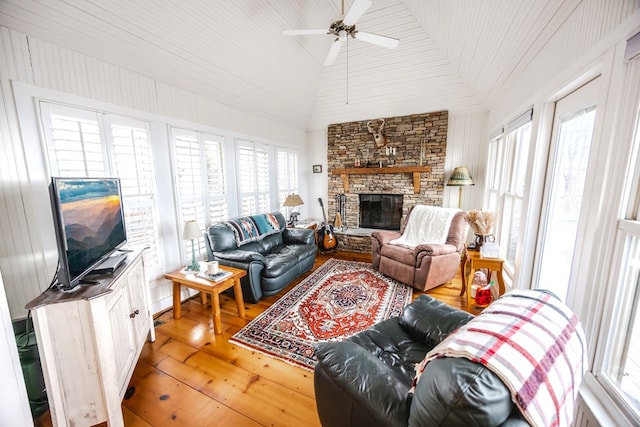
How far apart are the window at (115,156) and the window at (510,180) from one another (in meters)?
3.64

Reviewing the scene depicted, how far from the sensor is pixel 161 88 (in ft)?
8.56

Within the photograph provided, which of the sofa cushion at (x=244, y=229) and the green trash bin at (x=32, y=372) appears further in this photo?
the sofa cushion at (x=244, y=229)

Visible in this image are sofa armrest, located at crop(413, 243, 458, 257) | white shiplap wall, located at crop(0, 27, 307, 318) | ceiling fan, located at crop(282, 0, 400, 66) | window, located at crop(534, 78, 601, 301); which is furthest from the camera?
sofa armrest, located at crop(413, 243, 458, 257)

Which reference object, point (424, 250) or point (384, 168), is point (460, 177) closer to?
point (384, 168)

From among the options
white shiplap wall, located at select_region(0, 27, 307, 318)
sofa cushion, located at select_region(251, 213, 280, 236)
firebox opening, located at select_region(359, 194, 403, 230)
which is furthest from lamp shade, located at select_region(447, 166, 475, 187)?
white shiplap wall, located at select_region(0, 27, 307, 318)

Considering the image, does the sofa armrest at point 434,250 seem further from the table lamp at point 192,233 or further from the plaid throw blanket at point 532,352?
the table lamp at point 192,233

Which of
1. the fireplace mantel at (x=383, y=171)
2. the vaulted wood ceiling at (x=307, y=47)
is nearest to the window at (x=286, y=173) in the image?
the vaulted wood ceiling at (x=307, y=47)

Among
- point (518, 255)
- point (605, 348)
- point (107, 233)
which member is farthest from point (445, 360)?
point (107, 233)

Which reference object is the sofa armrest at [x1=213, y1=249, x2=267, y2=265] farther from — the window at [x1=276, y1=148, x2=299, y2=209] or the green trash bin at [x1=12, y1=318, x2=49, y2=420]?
the window at [x1=276, y1=148, x2=299, y2=209]

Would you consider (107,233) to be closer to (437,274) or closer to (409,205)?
(437,274)

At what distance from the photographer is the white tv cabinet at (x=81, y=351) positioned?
4.00ft

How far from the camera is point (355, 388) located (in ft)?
3.42

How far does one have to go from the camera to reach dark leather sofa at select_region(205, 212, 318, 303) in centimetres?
276

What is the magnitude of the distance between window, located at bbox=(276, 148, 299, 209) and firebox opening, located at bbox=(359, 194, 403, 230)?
4.78ft
